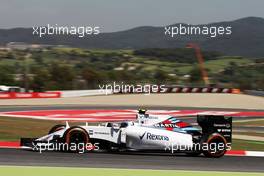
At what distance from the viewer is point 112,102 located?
32.3 metres

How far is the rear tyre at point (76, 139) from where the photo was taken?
10.6 metres

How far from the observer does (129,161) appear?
10.1 metres

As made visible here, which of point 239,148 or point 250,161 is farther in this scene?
point 239,148

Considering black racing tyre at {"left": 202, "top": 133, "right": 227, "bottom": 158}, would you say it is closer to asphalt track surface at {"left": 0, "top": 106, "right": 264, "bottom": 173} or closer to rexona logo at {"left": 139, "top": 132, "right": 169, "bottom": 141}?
asphalt track surface at {"left": 0, "top": 106, "right": 264, "bottom": 173}

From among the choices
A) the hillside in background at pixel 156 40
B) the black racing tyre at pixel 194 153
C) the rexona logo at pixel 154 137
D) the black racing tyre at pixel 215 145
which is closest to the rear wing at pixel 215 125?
the black racing tyre at pixel 215 145

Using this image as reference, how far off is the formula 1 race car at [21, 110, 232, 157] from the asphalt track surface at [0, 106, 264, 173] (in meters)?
0.20

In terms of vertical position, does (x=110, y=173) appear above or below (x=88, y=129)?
below

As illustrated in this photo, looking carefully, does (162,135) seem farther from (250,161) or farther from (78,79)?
(78,79)

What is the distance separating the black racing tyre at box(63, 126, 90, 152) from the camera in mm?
10625

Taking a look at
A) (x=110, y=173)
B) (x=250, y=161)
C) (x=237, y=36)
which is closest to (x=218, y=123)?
(x=250, y=161)

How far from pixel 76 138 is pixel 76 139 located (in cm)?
2

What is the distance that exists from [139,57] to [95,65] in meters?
5.52

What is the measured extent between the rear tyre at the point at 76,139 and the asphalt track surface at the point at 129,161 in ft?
0.76

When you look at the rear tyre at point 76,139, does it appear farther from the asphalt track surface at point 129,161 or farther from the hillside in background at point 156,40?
the hillside in background at point 156,40
